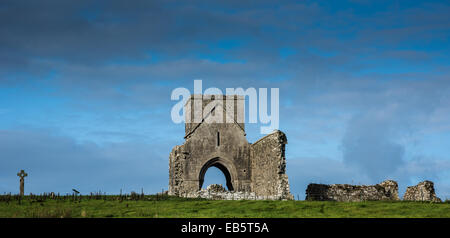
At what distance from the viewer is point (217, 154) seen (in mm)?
42688

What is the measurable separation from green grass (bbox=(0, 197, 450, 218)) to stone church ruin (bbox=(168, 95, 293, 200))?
35.8 feet

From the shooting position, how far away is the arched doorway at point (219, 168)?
42.2 metres

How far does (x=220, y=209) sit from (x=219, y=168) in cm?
1793

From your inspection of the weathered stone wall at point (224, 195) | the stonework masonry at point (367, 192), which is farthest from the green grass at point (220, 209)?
the stonework masonry at point (367, 192)

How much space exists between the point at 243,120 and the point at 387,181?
11446 millimetres

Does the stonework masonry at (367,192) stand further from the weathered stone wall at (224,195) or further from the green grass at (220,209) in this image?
the green grass at (220,209)

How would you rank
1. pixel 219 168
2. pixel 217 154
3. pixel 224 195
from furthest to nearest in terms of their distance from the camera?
pixel 219 168 → pixel 217 154 → pixel 224 195

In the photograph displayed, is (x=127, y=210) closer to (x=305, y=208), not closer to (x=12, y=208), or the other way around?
(x=12, y=208)

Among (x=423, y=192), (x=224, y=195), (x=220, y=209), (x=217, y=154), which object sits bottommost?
(x=220, y=209)

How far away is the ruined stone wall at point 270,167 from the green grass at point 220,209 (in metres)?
7.06

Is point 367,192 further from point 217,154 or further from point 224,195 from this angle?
point 217,154

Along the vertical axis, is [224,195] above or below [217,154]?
below

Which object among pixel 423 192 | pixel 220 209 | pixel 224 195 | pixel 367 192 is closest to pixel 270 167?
pixel 224 195
